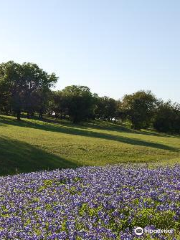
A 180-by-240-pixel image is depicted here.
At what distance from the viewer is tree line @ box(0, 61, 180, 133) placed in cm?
7775

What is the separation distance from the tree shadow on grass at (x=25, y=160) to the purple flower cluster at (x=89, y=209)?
14.1m

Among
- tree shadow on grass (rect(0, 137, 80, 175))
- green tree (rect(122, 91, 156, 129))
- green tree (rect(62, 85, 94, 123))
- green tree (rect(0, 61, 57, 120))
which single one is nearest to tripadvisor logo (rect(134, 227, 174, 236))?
tree shadow on grass (rect(0, 137, 80, 175))

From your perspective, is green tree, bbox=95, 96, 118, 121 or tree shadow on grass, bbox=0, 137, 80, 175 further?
green tree, bbox=95, 96, 118, 121

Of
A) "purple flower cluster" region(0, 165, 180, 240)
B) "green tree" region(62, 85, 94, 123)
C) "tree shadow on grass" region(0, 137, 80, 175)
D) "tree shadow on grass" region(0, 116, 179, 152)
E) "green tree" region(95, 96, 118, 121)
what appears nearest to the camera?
"purple flower cluster" region(0, 165, 180, 240)

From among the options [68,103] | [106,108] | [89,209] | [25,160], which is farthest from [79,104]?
[89,209]

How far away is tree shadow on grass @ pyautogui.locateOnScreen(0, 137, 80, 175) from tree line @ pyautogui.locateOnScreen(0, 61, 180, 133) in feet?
135

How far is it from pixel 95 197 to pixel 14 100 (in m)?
66.4

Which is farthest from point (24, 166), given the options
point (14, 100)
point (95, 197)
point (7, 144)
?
point (14, 100)

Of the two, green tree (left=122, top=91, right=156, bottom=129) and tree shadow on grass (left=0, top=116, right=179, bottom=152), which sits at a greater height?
green tree (left=122, top=91, right=156, bottom=129)

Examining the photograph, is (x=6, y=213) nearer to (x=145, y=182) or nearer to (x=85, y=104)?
(x=145, y=182)

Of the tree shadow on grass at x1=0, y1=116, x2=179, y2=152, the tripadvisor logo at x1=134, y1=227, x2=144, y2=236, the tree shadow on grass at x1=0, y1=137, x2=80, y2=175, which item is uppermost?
the tripadvisor logo at x1=134, y1=227, x2=144, y2=236

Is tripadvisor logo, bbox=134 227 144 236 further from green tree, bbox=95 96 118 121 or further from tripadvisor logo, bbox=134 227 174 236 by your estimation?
green tree, bbox=95 96 118 121

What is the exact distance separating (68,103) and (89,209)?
9333 centimetres

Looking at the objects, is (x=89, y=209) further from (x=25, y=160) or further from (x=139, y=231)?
(x=25, y=160)
